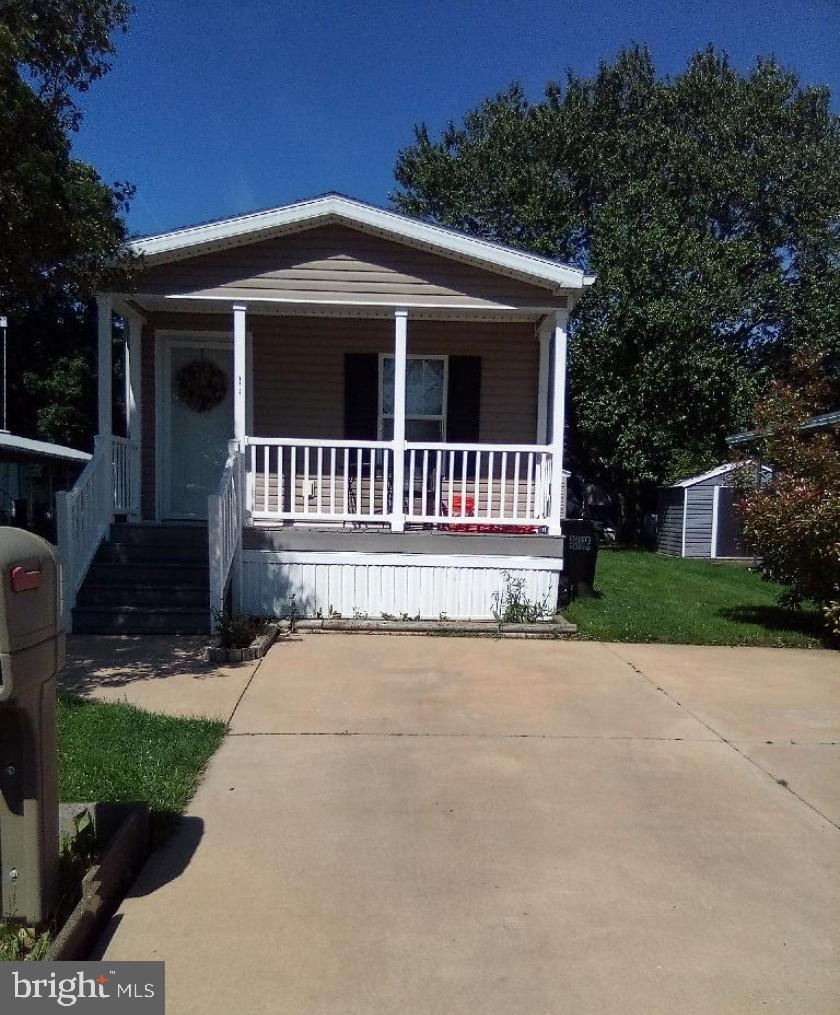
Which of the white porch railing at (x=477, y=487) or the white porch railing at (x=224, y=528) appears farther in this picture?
the white porch railing at (x=477, y=487)

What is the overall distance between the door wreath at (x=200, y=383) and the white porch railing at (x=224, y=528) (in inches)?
74.9

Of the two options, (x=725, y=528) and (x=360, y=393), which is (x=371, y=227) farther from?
(x=725, y=528)

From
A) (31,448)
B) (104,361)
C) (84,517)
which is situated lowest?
(84,517)

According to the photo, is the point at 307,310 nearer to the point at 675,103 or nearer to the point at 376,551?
the point at 376,551

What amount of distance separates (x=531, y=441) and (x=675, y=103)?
54.9 ft

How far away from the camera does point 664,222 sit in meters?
18.5

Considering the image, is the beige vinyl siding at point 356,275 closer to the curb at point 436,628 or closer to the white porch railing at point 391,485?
the white porch railing at point 391,485

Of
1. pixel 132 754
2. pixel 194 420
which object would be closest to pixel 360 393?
pixel 194 420

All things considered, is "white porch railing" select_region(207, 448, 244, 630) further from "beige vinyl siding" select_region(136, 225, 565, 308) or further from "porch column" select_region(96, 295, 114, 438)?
"beige vinyl siding" select_region(136, 225, 565, 308)

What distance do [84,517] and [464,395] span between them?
4.70m

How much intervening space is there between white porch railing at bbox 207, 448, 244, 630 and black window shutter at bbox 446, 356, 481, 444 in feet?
9.68

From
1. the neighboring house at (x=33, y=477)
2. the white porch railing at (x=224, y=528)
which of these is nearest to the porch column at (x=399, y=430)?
the white porch railing at (x=224, y=528)

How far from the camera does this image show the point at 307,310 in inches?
338

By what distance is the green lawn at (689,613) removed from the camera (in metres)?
7.52
